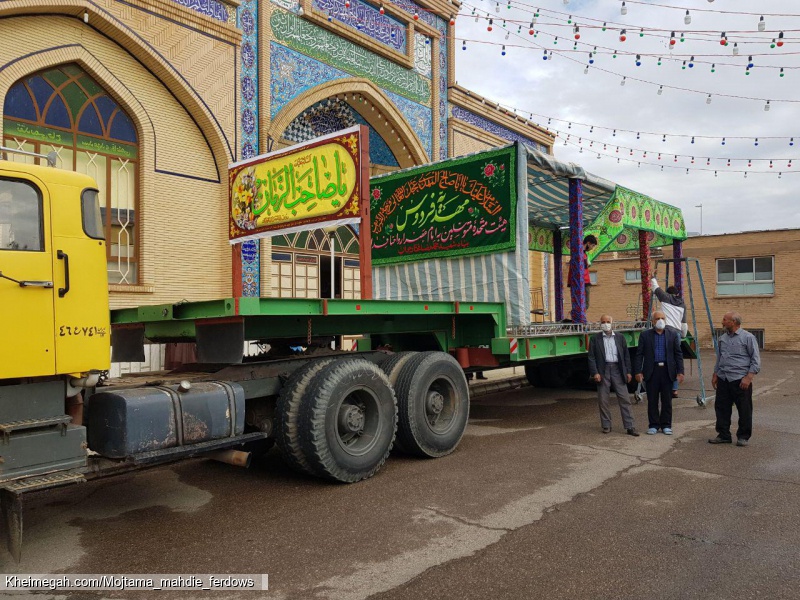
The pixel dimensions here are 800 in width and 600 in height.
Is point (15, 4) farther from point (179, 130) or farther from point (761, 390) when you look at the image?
point (761, 390)

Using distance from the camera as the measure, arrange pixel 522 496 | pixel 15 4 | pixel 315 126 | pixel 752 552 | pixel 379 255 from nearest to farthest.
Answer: pixel 752 552
pixel 522 496
pixel 15 4
pixel 379 255
pixel 315 126

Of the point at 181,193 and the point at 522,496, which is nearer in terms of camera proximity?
the point at 522,496

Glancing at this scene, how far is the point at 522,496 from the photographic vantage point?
16.2 feet

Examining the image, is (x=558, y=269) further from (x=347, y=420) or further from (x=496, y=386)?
(x=347, y=420)

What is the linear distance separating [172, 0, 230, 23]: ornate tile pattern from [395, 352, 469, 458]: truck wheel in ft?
31.1

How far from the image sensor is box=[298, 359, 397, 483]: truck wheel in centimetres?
517

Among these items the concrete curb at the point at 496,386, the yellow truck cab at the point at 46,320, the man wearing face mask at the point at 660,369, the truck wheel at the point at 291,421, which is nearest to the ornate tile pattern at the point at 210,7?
the concrete curb at the point at 496,386

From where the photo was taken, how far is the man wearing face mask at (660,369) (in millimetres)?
7648

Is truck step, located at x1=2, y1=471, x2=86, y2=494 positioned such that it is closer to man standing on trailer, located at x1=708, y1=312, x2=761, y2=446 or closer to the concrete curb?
man standing on trailer, located at x1=708, y1=312, x2=761, y2=446

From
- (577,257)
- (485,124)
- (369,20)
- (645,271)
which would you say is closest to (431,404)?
(577,257)

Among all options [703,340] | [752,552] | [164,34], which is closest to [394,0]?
[164,34]

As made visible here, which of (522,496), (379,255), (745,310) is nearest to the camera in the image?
(522,496)

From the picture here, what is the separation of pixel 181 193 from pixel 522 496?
9564mm

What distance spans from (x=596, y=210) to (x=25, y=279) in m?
10.4
